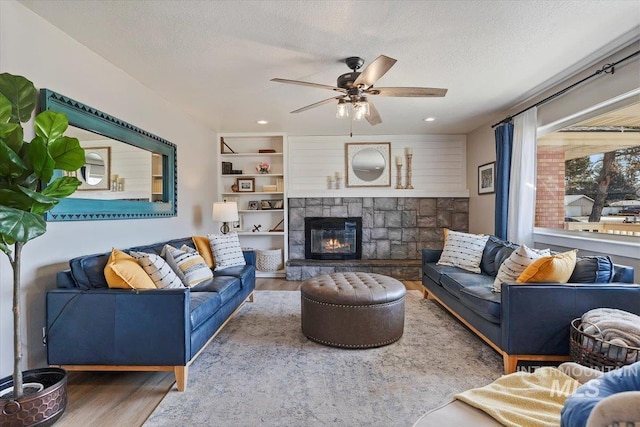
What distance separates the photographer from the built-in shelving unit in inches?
213

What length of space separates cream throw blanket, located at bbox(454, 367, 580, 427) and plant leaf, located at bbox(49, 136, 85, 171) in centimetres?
210

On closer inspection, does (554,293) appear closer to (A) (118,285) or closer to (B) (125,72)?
(A) (118,285)

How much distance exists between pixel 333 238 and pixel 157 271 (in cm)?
348

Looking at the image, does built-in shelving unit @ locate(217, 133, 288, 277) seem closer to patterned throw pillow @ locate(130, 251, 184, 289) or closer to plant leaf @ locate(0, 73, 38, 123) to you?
patterned throw pillow @ locate(130, 251, 184, 289)

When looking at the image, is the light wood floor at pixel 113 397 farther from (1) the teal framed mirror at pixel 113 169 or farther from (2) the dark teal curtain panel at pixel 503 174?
(2) the dark teal curtain panel at pixel 503 174

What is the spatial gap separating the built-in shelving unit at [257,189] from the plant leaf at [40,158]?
12.5 feet

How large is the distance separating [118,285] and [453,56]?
3.07 metres

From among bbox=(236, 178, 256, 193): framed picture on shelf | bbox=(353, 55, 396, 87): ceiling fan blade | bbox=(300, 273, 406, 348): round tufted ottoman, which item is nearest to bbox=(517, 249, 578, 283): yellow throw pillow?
bbox=(300, 273, 406, 348): round tufted ottoman

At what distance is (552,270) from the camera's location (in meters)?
2.25

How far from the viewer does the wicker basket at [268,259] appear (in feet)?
17.6

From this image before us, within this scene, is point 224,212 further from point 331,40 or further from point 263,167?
point 331,40

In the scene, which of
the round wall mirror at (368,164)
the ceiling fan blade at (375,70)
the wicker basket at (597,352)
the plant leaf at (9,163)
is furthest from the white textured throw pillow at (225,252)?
the wicker basket at (597,352)

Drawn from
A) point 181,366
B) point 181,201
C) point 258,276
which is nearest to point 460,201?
point 258,276

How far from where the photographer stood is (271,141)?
556cm
